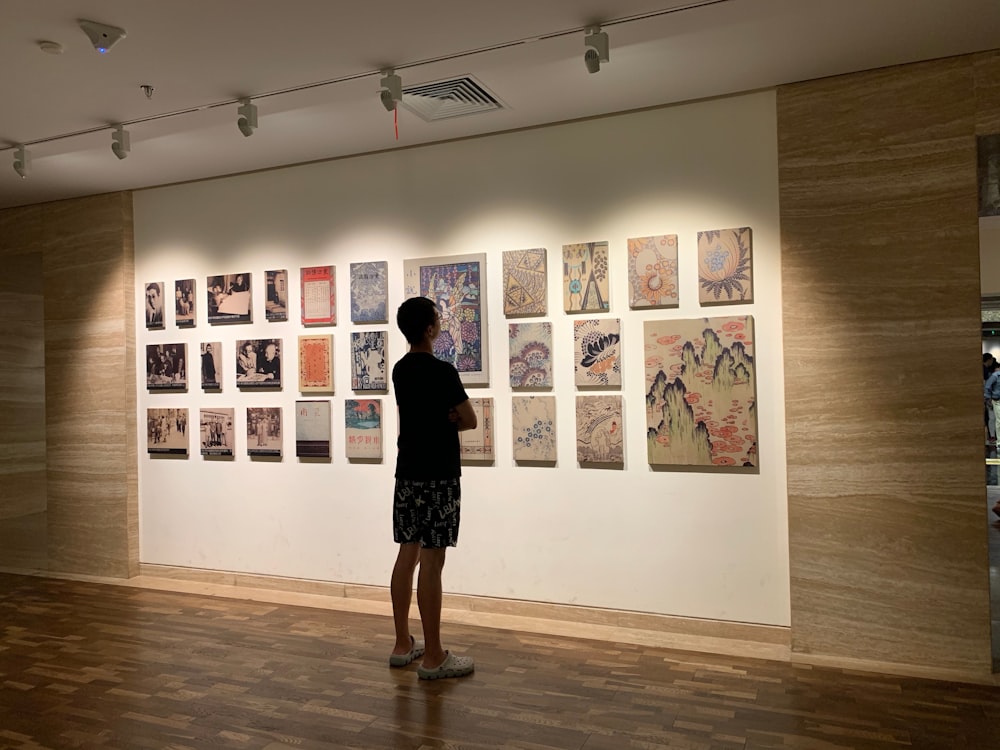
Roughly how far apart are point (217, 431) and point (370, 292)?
1622 mm

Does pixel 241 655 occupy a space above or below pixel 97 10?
below

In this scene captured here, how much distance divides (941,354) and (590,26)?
2265 millimetres

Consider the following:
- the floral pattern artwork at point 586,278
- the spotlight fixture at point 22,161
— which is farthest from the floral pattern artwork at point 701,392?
the spotlight fixture at point 22,161

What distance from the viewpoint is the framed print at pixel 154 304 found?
5844mm

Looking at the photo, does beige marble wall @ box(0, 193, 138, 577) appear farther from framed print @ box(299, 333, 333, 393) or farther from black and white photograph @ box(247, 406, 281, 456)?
framed print @ box(299, 333, 333, 393)

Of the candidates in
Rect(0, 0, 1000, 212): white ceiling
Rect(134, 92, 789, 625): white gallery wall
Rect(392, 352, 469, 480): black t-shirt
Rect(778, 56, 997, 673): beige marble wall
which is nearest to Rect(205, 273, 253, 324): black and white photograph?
Rect(134, 92, 789, 625): white gallery wall

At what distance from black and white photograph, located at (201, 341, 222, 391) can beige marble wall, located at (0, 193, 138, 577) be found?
0.72 metres

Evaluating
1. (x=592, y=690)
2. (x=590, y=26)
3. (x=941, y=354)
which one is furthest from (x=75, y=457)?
(x=941, y=354)

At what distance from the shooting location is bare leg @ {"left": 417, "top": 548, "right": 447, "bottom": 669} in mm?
3709

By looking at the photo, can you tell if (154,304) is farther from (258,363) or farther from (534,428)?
(534,428)

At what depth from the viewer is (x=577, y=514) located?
456cm

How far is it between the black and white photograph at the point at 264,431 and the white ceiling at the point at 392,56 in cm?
182

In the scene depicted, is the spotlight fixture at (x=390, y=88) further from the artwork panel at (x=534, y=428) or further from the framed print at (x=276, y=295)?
the framed print at (x=276, y=295)

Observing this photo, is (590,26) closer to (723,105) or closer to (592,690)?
(723,105)
